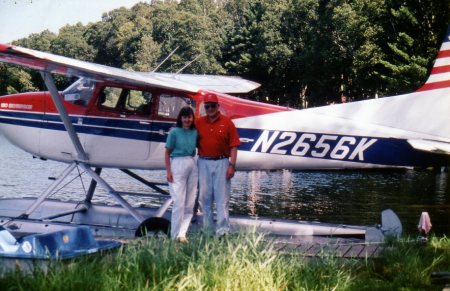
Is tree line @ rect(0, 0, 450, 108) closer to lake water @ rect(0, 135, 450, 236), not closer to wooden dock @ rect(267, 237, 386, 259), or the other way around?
lake water @ rect(0, 135, 450, 236)

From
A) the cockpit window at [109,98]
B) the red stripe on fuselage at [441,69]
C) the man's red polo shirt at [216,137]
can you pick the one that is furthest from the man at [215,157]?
the red stripe on fuselage at [441,69]

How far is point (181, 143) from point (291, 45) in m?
56.2

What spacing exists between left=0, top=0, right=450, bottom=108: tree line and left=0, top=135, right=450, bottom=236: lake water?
199 inches

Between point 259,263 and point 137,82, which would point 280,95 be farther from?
point 259,263

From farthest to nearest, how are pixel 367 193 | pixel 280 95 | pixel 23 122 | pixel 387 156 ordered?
pixel 280 95
pixel 367 193
pixel 23 122
pixel 387 156

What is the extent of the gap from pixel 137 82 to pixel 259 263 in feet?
15.5

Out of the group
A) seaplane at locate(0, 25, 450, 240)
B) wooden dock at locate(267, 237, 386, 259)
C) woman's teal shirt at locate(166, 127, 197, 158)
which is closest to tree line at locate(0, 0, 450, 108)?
seaplane at locate(0, 25, 450, 240)

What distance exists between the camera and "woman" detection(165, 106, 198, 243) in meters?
7.32

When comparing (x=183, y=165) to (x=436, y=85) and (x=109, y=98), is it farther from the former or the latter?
(x=436, y=85)

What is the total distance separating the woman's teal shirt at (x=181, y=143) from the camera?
24.2 feet

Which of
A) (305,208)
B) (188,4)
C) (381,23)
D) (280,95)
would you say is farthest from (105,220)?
(188,4)

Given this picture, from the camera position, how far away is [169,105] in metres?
9.05

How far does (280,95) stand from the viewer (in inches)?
2591

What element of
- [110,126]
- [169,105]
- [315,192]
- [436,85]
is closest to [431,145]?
[436,85]
